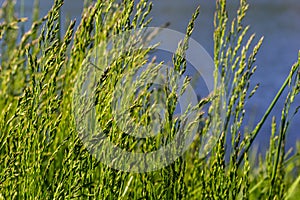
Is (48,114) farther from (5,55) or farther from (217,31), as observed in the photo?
(5,55)

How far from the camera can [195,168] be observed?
6.04 ft

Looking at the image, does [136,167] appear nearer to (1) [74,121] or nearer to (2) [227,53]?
(1) [74,121]

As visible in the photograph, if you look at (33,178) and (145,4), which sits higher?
(145,4)

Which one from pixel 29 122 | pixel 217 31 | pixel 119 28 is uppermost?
pixel 217 31

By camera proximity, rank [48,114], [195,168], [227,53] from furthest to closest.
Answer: [195,168], [227,53], [48,114]

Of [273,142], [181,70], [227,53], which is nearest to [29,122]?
[181,70]

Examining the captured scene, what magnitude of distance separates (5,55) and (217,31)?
1.21 m

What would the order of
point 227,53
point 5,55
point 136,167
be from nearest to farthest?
point 136,167, point 227,53, point 5,55

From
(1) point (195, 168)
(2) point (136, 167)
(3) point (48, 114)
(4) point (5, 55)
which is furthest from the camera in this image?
(4) point (5, 55)

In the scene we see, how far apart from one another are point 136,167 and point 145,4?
423mm

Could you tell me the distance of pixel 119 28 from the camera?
1.40m

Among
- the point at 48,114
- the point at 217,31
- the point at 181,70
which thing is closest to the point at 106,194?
the point at 48,114

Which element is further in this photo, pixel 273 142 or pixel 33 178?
pixel 273 142

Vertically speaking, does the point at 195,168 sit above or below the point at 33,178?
above
